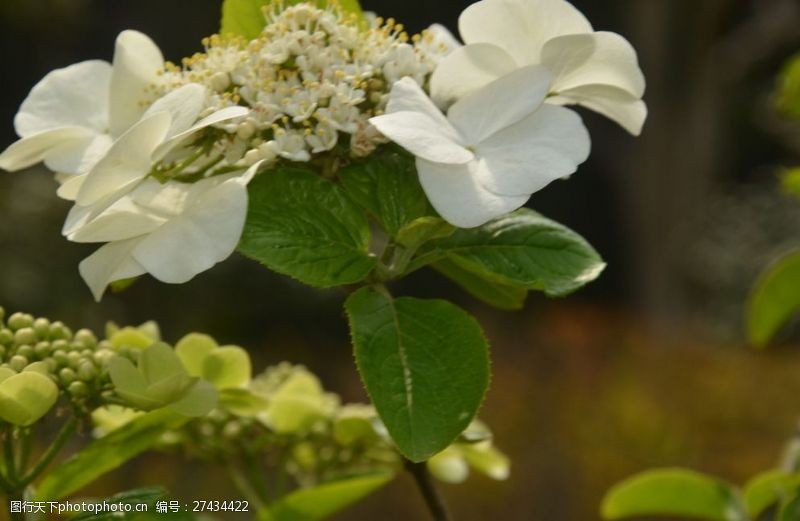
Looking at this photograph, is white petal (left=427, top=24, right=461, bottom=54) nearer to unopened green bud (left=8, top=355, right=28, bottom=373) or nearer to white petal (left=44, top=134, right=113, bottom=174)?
white petal (left=44, top=134, right=113, bottom=174)

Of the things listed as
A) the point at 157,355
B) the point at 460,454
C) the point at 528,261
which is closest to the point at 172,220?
the point at 157,355

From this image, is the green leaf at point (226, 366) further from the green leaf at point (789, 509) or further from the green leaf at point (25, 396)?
the green leaf at point (789, 509)

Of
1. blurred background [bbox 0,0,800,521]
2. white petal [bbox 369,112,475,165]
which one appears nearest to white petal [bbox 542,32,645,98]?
white petal [bbox 369,112,475,165]

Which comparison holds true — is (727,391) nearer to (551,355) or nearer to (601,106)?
(551,355)

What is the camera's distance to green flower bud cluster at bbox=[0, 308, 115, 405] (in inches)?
29.2

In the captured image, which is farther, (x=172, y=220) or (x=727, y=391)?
(x=727, y=391)

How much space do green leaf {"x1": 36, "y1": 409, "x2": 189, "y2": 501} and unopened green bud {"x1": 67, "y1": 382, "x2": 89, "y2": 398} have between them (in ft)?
0.17

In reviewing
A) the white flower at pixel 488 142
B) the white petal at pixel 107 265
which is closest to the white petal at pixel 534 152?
the white flower at pixel 488 142

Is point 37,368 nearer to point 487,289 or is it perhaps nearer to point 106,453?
point 106,453

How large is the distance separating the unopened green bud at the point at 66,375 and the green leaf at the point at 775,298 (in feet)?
2.43

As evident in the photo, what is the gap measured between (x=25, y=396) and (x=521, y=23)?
396 millimetres

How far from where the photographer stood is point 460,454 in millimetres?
1021

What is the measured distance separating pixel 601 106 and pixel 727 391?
361 cm

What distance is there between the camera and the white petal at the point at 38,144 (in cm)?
75
